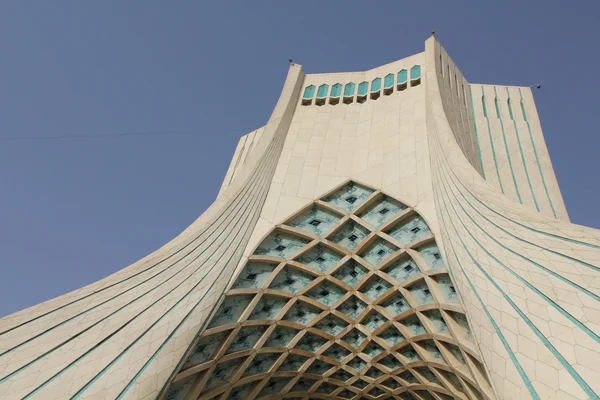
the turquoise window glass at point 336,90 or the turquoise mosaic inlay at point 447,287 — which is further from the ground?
the turquoise window glass at point 336,90

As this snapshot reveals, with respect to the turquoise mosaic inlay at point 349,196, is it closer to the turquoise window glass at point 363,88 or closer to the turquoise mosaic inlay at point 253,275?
the turquoise mosaic inlay at point 253,275

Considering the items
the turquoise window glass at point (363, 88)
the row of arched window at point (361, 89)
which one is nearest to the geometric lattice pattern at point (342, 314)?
the row of arched window at point (361, 89)

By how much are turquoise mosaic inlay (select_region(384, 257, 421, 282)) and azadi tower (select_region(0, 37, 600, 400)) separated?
4cm

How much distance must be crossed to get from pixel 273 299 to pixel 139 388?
426 cm

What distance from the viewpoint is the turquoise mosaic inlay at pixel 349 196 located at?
459 inches

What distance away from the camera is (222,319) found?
962cm

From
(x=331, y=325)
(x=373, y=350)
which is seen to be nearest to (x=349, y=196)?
(x=331, y=325)

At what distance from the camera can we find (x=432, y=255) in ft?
33.0

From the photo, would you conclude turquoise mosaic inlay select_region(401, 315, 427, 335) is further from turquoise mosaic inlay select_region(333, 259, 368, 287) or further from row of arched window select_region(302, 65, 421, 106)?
row of arched window select_region(302, 65, 421, 106)

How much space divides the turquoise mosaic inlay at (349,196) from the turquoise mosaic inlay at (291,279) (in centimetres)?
201

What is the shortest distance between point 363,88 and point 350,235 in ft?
20.8

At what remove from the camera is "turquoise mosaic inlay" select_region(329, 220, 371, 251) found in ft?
37.0

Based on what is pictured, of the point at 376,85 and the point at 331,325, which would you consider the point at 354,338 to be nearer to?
the point at 331,325

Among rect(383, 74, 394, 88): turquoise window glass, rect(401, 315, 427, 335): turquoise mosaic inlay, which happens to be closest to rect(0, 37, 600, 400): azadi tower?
rect(401, 315, 427, 335): turquoise mosaic inlay
